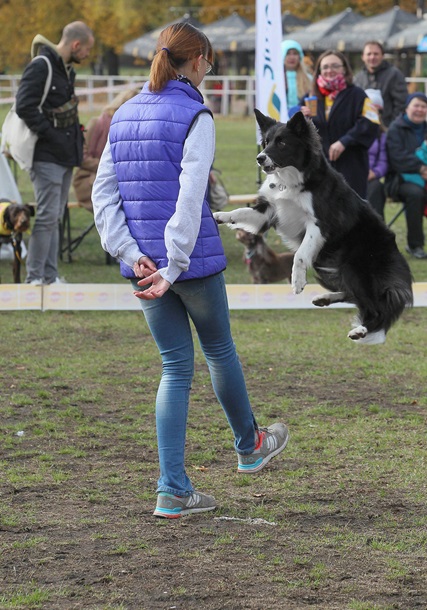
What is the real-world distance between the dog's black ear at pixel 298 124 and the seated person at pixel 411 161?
6721mm

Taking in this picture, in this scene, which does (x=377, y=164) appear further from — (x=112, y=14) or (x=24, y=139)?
(x=112, y=14)

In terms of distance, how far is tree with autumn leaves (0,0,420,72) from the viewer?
4503cm

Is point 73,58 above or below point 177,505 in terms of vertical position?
above

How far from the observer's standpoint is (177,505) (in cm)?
423

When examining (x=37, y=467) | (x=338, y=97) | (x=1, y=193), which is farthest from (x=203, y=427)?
(x=1, y=193)

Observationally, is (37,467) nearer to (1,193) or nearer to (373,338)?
(373,338)

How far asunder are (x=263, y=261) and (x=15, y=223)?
97.7 inches

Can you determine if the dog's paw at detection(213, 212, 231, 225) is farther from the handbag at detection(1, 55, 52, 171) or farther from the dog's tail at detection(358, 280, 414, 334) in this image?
the handbag at detection(1, 55, 52, 171)

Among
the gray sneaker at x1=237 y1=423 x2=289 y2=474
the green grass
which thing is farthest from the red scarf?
the gray sneaker at x1=237 y1=423 x2=289 y2=474

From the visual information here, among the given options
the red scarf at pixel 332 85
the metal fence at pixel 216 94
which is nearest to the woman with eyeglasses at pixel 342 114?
the red scarf at pixel 332 85

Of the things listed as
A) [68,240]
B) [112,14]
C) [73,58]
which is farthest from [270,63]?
[112,14]

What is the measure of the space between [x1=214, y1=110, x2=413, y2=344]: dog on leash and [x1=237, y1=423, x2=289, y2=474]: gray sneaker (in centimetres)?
64

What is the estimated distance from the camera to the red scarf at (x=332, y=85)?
24.4 ft

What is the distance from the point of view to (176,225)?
3.82 metres
